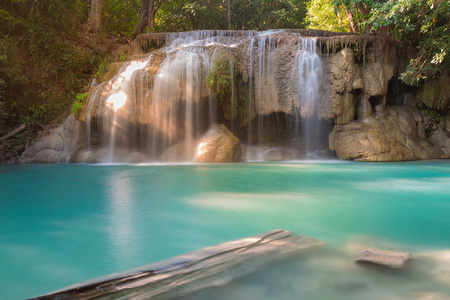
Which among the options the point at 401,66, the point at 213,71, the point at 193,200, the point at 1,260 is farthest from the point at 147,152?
the point at 401,66

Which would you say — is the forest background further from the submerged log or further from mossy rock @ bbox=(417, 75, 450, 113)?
mossy rock @ bbox=(417, 75, 450, 113)

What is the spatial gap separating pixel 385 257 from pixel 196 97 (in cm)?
978

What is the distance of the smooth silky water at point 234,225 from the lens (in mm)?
2471

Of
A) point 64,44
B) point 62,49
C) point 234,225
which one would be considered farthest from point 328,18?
point 234,225

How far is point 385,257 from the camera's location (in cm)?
277

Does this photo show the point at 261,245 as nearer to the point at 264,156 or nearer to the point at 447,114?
the point at 264,156

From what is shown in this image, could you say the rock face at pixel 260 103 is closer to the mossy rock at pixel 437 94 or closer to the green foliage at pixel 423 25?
the mossy rock at pixel 437 94

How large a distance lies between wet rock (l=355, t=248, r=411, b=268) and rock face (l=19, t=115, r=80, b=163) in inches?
459

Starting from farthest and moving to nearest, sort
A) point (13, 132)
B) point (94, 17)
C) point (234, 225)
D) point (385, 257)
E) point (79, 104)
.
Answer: point (94, 17)
point (13, 132)
point (79, 104)
point (234, 225)
point (385, 257)

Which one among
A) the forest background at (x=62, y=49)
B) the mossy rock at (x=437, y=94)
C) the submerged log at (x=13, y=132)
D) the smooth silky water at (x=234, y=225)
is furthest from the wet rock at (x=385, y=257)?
the submerged log at (x=13, y=132)

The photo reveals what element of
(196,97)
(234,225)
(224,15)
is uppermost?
(224,15)

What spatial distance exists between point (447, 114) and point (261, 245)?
44.6 feet

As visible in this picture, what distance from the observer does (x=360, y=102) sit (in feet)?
41.2

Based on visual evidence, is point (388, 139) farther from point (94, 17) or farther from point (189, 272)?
point (94, 17)
